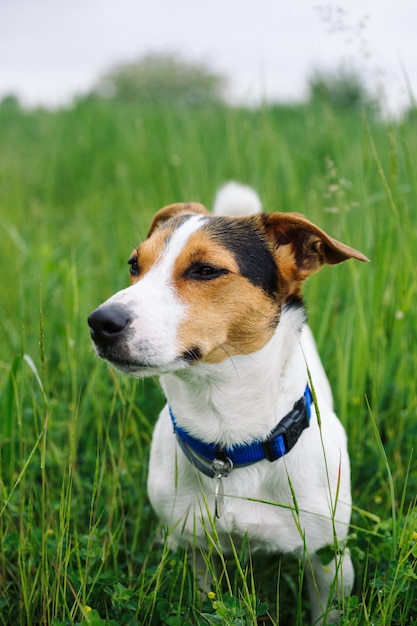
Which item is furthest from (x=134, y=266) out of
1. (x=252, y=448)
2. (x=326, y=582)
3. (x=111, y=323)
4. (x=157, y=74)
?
(x=157, y=74)

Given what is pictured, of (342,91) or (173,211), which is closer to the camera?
(173,211)

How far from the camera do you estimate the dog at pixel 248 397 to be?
7.00ft

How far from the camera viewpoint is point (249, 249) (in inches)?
90.4

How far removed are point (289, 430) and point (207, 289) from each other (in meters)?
0.59

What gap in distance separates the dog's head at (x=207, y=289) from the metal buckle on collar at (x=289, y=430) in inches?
11.2

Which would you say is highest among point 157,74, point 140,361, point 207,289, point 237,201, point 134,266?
point 157,74

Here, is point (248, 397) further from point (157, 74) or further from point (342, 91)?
point (157, 74)

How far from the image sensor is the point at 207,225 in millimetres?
2311

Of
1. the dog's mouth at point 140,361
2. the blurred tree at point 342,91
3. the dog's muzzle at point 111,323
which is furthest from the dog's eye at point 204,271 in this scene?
the blurred tree at point 342,91

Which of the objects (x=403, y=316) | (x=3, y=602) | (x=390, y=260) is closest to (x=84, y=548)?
(x=3, y=602)

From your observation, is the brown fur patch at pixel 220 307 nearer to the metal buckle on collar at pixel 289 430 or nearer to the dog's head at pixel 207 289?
the dog's head at pixel 207 289

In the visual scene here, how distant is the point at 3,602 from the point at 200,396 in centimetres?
94

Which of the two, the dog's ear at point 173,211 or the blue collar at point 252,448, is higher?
the dog's ear at point 173,211

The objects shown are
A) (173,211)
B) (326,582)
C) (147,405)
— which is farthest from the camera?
(147,405)
